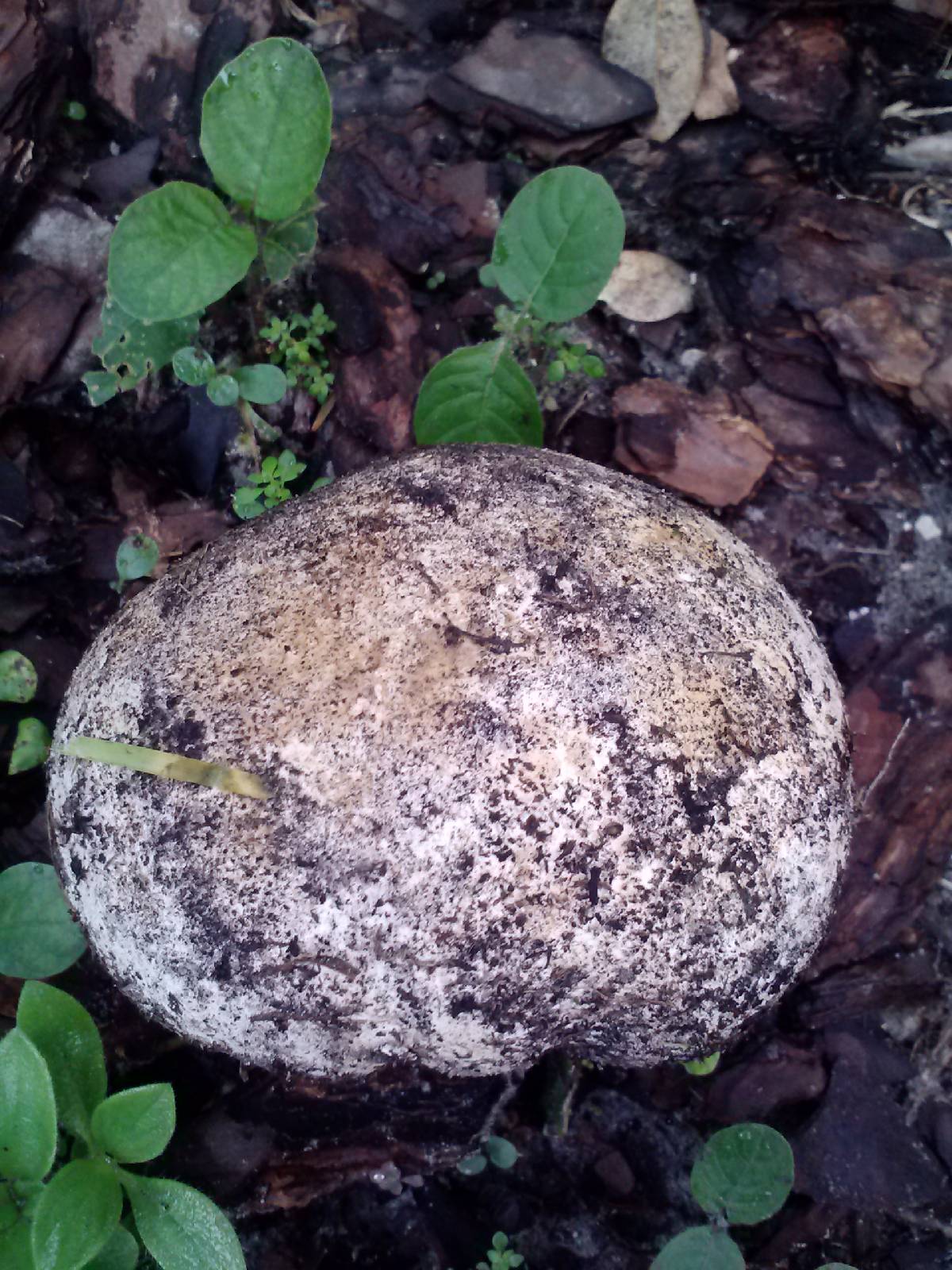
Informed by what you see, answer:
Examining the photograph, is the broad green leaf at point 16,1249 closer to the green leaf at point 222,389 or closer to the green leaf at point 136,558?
the green leaf at point 136,558

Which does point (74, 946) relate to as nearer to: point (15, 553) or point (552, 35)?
point (15, 553)

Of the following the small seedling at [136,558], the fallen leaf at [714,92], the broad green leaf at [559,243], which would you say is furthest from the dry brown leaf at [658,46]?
the small seedling at [136,558]

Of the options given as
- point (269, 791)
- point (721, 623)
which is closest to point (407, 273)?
point (721, 623)

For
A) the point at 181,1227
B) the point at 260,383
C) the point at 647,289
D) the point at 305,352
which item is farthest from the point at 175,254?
the point at 181,1227

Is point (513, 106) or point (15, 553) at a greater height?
point (513, 106)

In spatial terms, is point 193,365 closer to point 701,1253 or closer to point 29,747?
point 29,747

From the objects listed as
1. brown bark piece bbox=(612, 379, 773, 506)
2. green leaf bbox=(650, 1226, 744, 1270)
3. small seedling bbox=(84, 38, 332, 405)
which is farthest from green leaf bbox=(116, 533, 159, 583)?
green leaf bbox=(650, 1226, 744, 1270)

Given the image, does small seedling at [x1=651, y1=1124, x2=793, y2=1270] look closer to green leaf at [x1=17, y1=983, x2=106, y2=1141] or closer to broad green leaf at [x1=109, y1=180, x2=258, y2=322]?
green leaf at [x1=17, y1=983, x2=106, y2=1141]
